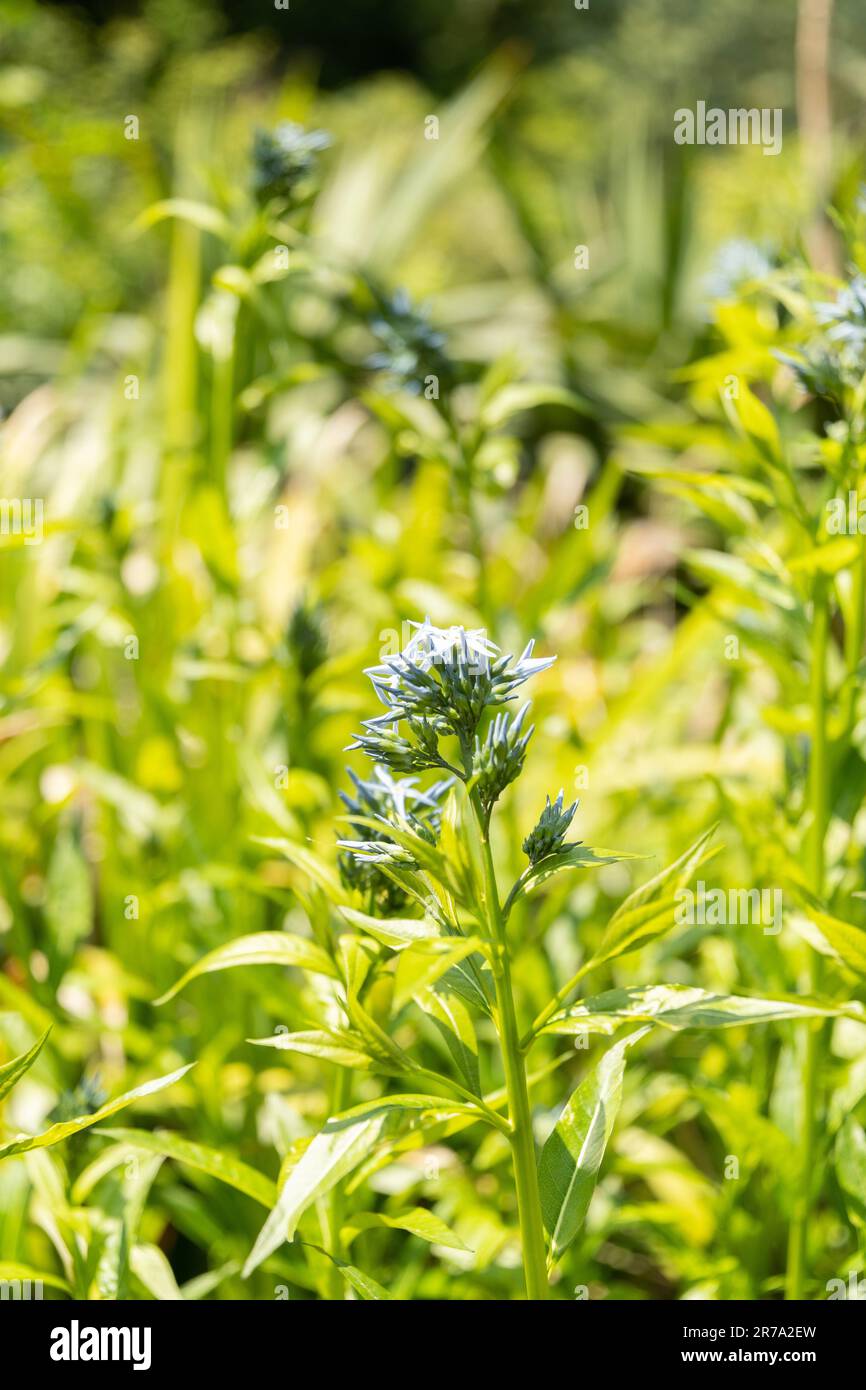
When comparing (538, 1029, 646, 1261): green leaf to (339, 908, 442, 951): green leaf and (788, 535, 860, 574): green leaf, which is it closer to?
(339, 908, 442, 951): green leaf

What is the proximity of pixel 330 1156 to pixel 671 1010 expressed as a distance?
174mm

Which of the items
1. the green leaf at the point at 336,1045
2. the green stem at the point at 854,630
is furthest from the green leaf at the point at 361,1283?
the green stem at the point at 854,630

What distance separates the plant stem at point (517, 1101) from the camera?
55 cm

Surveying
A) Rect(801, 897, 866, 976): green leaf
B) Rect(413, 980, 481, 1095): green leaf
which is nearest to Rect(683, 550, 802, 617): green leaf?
Rect(801, 897, 866, 976): green leaf

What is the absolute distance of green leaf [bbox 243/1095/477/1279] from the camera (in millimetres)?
498

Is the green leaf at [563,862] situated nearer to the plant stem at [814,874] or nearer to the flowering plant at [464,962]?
the flowering plant at [464,962]

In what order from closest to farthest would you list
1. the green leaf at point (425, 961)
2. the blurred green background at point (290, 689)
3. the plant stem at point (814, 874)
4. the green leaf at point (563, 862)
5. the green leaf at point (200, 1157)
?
the green leaf at point (425, 961) < the green leaf at point (563, 862) < the green leaf at point (200, 1157) < the plant stem at point (814, 874) < the blurred green background at point (290, 689)

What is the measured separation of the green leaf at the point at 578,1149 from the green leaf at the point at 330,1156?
0.24 ft

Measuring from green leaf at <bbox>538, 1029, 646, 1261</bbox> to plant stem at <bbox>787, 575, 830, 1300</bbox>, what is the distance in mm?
252

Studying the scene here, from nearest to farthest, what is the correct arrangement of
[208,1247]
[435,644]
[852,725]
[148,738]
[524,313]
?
[435,644] → [852,725] → [208,1247] → [148,738] → [524,313]

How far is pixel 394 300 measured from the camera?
1030mm
